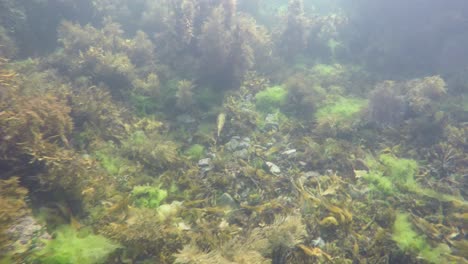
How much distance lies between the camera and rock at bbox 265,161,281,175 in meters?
5.81

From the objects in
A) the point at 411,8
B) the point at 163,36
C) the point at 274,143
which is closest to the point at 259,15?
the point at 163,36

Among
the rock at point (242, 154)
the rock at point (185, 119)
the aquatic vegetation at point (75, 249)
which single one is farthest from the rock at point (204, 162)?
the aquatic vegetation at point (75, 249)

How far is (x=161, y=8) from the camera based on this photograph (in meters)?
10.6

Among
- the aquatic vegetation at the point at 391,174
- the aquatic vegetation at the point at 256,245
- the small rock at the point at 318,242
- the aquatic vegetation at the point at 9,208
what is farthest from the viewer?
the aquatic vegetation at the point at 391,174

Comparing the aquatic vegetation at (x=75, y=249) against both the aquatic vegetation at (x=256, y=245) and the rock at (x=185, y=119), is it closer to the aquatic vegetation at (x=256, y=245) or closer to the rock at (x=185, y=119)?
the aquatic vegetation at (x=256, y=245)

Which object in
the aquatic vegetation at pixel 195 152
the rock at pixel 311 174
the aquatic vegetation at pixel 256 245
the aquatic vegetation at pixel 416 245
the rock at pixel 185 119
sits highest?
the rock at pixel 185 119

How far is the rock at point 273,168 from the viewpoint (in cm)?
581

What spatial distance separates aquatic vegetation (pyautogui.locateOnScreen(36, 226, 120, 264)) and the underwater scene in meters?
0.02

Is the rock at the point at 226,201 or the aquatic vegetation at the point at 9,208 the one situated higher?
the aquatic vegetation at the point at 9,208

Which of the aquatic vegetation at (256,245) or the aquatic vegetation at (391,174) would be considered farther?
the aquatic vegetation at (391,174)

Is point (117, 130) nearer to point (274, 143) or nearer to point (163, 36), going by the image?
point (274, 143)

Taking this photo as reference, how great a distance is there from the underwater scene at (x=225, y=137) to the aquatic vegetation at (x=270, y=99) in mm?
40

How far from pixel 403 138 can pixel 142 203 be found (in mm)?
6018

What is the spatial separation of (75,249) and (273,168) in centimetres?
363
